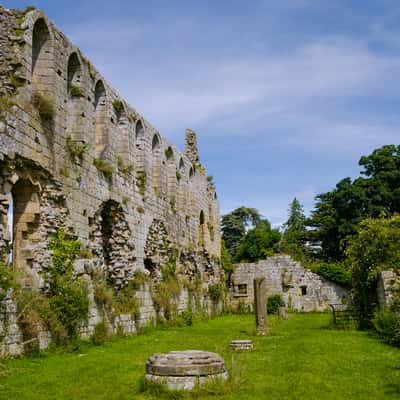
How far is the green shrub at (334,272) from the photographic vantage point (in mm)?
29203

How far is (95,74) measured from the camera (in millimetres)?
15422

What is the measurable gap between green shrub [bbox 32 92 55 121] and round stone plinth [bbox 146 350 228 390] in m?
6.81

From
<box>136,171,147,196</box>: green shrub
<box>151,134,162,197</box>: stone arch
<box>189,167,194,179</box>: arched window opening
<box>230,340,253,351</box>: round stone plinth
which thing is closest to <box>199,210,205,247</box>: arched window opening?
<box>189,167,194,179</box>: arched window opening

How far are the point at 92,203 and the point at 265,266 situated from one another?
60.0 ft

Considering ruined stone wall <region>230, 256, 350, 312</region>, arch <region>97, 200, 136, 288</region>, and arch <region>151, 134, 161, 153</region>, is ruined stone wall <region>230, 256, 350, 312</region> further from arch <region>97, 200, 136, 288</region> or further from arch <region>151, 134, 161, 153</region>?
arch <region>97, 200, 136, 288</region>

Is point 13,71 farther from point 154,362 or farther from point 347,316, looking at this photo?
point 347,316

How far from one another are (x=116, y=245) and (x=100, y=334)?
3.88 metres

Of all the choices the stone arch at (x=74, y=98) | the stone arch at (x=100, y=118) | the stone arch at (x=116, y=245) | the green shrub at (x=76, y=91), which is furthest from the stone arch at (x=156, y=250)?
the green shrub at (x=76, y=91)

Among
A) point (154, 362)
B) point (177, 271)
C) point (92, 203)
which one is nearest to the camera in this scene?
point (154, 362)

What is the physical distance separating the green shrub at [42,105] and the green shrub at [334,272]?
68.1 ft

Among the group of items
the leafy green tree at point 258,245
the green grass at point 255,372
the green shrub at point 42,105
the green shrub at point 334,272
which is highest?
the green shrub at point 42,105

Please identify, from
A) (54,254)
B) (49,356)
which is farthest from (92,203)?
(49,356)

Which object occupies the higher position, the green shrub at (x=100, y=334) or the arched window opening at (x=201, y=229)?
the arched window opening at (x=201, y=229)

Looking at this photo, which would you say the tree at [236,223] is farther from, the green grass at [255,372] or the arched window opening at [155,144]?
the green grass at [255,372]
